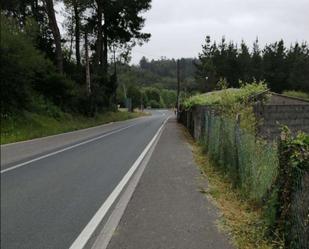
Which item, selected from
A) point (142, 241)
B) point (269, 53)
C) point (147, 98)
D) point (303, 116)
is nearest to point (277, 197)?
point (142, 241)

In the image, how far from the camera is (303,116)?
14.4m

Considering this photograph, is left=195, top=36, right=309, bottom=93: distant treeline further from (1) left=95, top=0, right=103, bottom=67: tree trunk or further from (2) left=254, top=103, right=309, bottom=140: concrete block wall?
(2) left=254, top=103, right=309, bottom=140: concrete block wall

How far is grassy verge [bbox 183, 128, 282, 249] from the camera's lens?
5.70m

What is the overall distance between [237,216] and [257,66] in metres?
69.3

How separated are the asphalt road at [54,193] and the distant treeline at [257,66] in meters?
51.7

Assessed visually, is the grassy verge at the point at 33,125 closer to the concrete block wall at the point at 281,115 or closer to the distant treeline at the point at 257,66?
the concrete block wall at the point at 281,115

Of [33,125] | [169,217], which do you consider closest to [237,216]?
[169,217]

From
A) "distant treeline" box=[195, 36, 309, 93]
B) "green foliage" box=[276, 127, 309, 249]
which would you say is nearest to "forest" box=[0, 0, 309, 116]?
"distant treeline" box=[195, 36, 309, 93]

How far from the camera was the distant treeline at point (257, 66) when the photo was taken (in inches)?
2630

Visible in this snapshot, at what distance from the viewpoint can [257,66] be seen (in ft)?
242

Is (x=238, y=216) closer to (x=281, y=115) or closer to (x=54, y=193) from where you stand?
(x=54, y=193)

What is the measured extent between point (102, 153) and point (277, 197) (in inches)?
474

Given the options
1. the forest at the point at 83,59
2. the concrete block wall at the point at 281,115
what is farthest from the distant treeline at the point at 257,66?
the concrete block wall at the point at 281,115

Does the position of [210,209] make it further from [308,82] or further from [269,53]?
[269,53]
